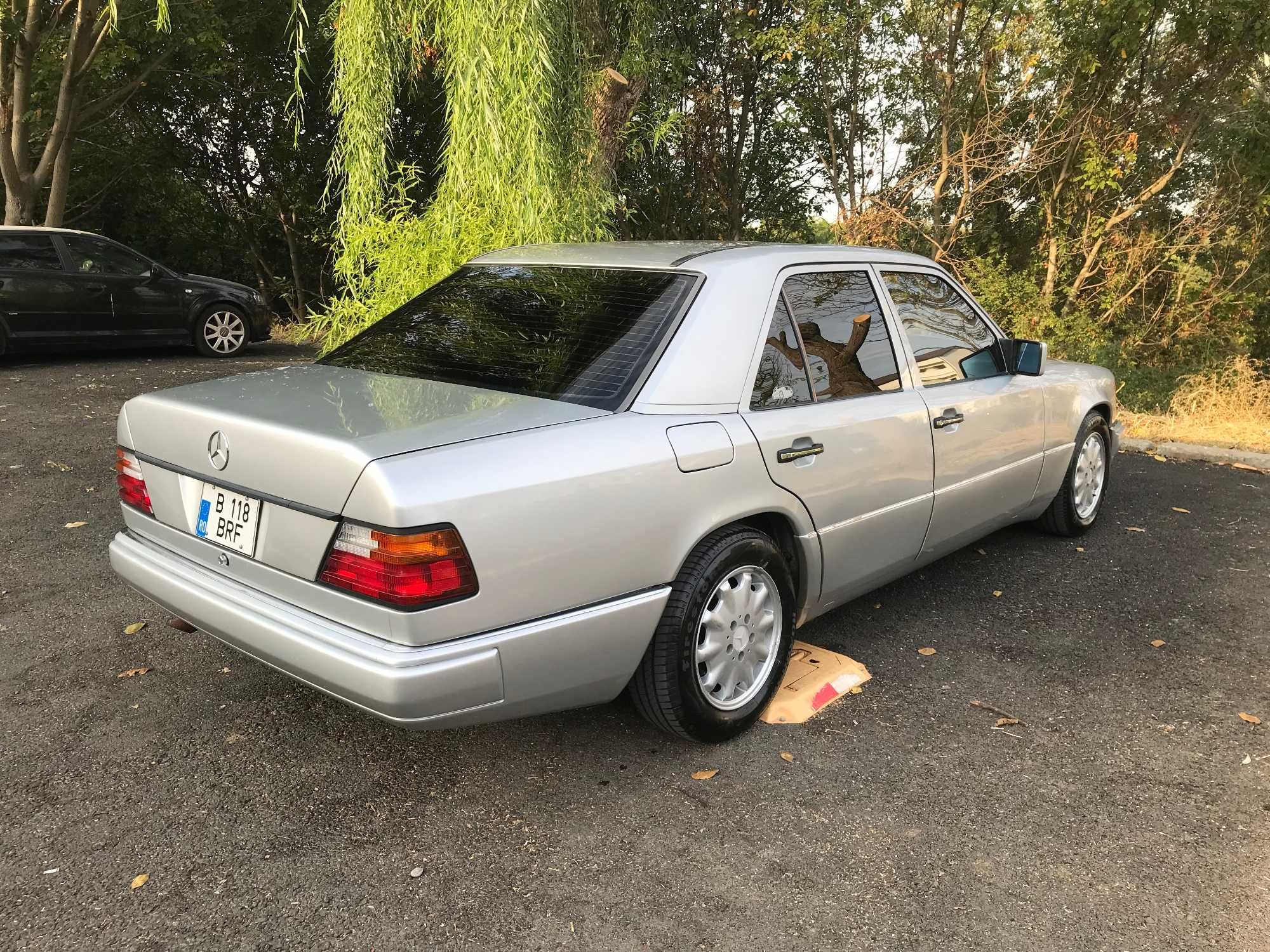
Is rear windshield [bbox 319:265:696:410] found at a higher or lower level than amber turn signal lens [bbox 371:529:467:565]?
higher

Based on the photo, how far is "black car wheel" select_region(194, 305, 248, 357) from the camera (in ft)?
37.5

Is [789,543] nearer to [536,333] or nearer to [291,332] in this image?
[536,333]

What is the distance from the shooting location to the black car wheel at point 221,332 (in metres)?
11.4

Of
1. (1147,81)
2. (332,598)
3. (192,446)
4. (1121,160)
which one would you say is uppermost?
(1147,81)

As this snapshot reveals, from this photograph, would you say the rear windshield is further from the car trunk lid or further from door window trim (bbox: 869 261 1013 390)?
door window trim (bbox: 869 261 1013 390)

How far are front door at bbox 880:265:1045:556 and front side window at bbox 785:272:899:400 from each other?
209 millimetres

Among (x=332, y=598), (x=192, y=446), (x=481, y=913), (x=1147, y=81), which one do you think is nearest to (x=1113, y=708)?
(x=481, y=913)

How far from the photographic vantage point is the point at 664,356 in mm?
2842

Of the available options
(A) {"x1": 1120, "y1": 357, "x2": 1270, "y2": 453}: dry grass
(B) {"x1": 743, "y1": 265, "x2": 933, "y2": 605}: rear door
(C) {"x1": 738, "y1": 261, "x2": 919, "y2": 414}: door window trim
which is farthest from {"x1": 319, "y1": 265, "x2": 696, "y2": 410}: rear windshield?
(A) {"x1": 1120, "y1": 357, "x2": 1270, "y2": 453}: dry grass

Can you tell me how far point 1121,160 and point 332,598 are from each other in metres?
10.8

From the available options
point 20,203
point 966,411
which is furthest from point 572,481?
point 20,203

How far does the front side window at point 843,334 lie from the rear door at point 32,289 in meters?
9.84

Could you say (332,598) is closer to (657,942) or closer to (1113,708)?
(657,942)

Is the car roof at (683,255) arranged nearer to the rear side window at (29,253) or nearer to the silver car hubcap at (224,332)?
the rear side window at (29,253)
